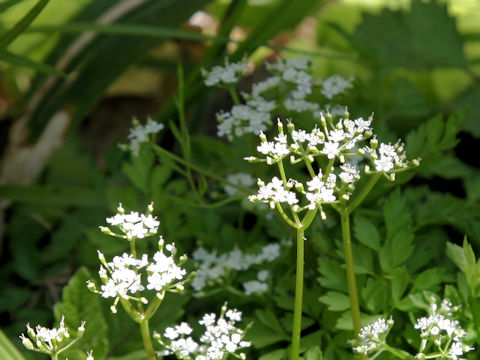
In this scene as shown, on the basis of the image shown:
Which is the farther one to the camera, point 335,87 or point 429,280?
point 335,87

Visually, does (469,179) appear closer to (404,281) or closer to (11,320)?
(404,281)

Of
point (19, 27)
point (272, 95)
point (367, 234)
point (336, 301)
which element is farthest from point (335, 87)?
point (19, 27)

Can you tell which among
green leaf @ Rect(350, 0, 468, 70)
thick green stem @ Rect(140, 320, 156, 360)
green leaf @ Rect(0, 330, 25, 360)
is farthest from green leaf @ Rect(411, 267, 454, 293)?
green leaf @ Rect(350, 0, 468, 70)

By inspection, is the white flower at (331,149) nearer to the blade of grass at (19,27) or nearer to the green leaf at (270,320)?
the green leaf at (270,320)

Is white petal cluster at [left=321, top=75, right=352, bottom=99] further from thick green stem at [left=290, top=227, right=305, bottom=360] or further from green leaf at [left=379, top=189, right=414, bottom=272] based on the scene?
thick green stem at [left=290, top=227, right=305, bottom=360]

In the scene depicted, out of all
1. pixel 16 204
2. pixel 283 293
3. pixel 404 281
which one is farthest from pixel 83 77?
pixel 404 281

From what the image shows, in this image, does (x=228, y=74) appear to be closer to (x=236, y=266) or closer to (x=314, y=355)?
(x=236, y=266)

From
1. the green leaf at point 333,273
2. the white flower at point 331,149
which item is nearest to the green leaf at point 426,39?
the green leaf at point 333,273
